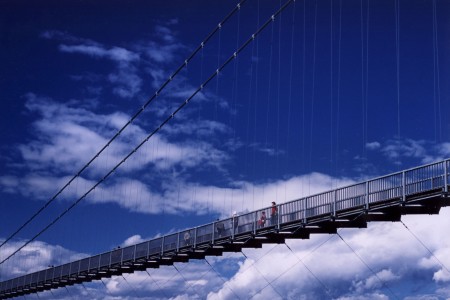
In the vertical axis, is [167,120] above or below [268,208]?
above

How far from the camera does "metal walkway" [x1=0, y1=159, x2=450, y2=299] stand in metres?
32.1

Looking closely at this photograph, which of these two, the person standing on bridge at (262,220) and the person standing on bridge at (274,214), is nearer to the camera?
the person standing on bridge at (274,214)

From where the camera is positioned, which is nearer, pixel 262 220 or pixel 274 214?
pixel 274 214

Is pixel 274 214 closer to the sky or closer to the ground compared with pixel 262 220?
closer to the sky

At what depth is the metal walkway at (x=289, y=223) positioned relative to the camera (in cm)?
3206

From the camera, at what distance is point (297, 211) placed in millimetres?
38750

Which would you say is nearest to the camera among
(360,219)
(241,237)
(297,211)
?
(360,219)

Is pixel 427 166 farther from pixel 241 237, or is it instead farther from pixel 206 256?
pixel 206 256

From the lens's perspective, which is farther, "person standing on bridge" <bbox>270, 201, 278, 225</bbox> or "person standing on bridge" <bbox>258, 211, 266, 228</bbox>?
"person standing on bridge" <bbox>258, 211, 266, 228</bbox>

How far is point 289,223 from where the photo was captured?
39.5 meters

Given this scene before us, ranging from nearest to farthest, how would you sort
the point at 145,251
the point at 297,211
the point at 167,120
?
1. the point at 297,211
2. the point at 145,251
3. the point at 167,120

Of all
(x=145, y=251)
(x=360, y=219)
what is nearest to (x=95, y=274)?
(x=145, y=251)

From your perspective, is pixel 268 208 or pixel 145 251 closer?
pixel 268 208

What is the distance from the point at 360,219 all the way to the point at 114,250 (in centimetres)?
2994
